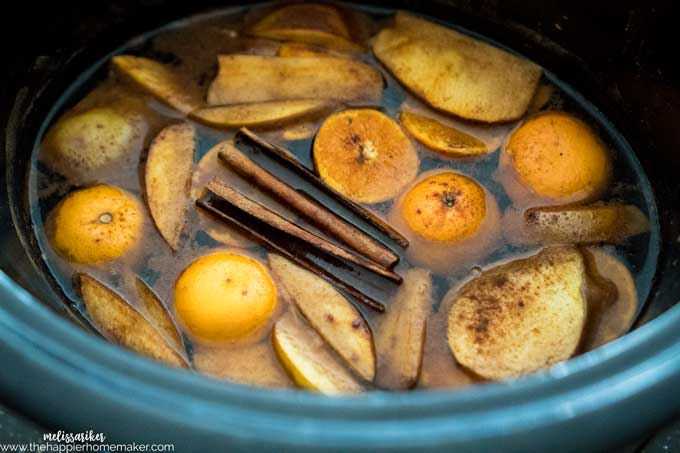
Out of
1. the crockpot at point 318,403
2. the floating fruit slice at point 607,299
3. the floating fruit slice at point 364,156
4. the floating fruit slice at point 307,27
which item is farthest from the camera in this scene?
the floating fruit slice at point 307,27

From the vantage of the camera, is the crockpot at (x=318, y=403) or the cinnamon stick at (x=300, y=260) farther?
the cinnamon stick at (x=300, y=260)

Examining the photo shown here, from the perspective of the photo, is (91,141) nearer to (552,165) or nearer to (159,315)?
(159,315)

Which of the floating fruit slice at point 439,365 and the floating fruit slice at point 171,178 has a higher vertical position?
the floating fruit slice at point 171,178

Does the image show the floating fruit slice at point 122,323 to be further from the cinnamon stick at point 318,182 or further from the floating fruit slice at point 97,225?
the cinnamon stick at point 318,182

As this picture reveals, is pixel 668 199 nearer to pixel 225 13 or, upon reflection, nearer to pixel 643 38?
pixel 643 38

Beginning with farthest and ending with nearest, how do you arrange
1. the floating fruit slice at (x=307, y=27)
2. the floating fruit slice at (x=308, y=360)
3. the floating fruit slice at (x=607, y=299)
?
the floating fruit slice at (x=307, y=27)
the floating fruit slice at (x=607, y=299)
the floating fruit slice at (x=308, y=360)

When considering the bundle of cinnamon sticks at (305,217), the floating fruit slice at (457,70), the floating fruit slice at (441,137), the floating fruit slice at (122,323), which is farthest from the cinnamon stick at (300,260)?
the floating fruit slice at (457,70)

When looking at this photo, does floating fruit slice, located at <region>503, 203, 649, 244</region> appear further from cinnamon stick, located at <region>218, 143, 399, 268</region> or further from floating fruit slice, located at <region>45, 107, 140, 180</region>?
floating fruit slice, located at <region>45, 107, 140, 180</region>
